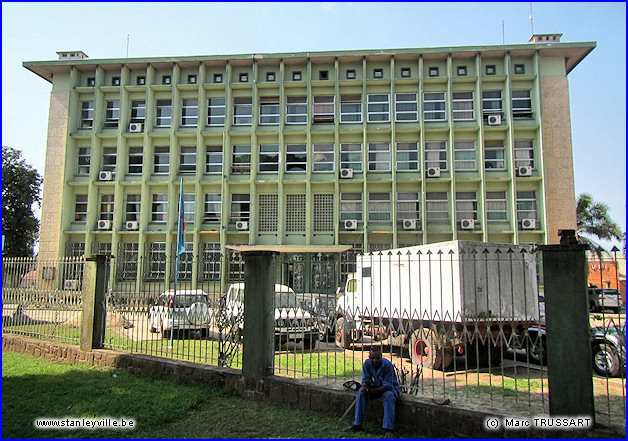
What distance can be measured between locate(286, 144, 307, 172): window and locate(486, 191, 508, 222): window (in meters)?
10.8

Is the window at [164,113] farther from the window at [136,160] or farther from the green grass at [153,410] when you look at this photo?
the green grass at [153,410]

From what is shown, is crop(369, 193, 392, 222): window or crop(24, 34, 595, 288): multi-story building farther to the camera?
crop(369, 193, 392, 222): window

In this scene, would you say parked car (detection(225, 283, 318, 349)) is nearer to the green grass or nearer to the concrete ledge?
the concrete ledge

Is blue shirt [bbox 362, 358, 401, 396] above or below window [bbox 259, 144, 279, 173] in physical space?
below

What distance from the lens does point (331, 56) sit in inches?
1026

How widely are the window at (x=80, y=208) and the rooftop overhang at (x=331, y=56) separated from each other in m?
8.03

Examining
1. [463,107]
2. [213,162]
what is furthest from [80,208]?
[463,107]

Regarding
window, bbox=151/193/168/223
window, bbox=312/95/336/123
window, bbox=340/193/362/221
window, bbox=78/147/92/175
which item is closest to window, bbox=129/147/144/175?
window, bbox=151/193/168/223

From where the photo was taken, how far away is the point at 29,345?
10070 mm

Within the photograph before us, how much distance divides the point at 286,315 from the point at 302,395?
1.49 m

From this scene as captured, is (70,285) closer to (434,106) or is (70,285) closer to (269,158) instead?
(269,158)

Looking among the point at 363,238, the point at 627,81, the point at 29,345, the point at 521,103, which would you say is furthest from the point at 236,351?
the point at 521,103

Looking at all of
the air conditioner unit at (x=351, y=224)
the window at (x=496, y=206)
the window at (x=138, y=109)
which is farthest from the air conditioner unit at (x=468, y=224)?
the window at (x=138, y=109)

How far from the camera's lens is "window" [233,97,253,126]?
89.4 feet
